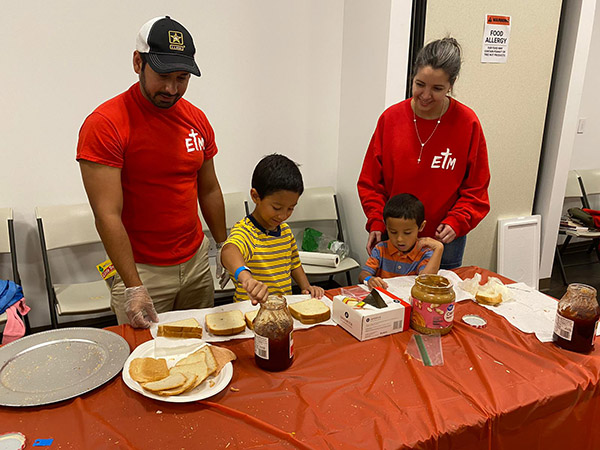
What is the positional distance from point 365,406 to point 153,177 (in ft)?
3.56

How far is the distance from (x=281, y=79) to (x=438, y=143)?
5.52ft

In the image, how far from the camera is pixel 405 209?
1.82 meters

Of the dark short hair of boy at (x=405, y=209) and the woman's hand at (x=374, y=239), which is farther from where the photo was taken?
the woman's hand at (x=374, y=239)

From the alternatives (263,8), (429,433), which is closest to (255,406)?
(429,433)

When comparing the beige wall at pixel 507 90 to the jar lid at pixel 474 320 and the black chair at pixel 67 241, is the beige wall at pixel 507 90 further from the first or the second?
the black chair at pixel 67 241

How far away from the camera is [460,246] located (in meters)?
2.20

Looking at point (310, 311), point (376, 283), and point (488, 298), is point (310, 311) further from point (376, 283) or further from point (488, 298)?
point (488, 298)

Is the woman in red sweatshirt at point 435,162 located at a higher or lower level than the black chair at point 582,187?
higher

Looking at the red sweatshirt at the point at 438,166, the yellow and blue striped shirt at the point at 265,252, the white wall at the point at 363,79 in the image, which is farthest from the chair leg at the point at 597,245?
the yellow and blue striped shirt at the point at 265,252

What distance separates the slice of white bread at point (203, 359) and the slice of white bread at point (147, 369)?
54 millimetres

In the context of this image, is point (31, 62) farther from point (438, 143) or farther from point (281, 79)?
point (438, 143)

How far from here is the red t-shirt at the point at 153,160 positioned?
1.47 m

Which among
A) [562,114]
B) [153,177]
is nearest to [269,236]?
[153,177]

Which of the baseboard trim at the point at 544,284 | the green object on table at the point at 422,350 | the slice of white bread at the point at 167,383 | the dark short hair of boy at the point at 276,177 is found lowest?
the baseboard trim at the point at 544,284
